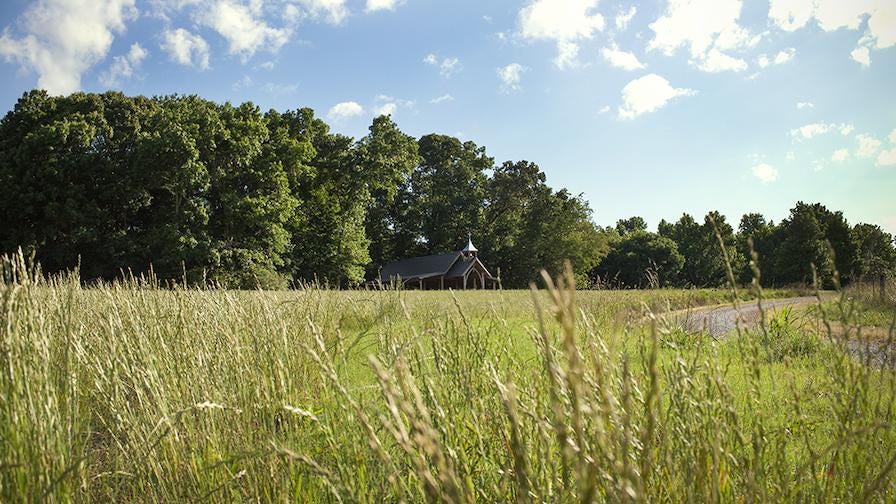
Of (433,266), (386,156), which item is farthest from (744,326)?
(433,266)

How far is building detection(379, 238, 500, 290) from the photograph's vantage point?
51719mm

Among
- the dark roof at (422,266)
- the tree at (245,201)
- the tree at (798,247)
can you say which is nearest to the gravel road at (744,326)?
the tree at (245,201)

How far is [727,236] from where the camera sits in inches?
2591

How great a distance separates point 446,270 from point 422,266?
3506mm

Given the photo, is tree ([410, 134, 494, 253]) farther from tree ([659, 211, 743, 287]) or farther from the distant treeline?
tree ([659, 211, 743, 287])

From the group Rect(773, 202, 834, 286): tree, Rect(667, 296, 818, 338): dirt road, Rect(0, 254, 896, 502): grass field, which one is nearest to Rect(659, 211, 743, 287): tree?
Rect(773, 202, 834, 286): tree

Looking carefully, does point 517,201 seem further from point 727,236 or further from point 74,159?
point 74,159

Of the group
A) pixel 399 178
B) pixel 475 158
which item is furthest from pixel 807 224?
pixel 399 178

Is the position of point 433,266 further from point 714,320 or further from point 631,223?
point 631,223

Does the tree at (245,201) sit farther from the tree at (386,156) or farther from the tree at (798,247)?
the tree at (798,247)

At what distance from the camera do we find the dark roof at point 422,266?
51969 millimetres

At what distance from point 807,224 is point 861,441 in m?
60.6

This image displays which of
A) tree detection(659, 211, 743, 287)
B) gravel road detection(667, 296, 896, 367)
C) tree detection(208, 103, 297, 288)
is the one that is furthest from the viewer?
tree detection(659, 211, 743, 287)

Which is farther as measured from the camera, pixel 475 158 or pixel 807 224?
pixel 475 158
